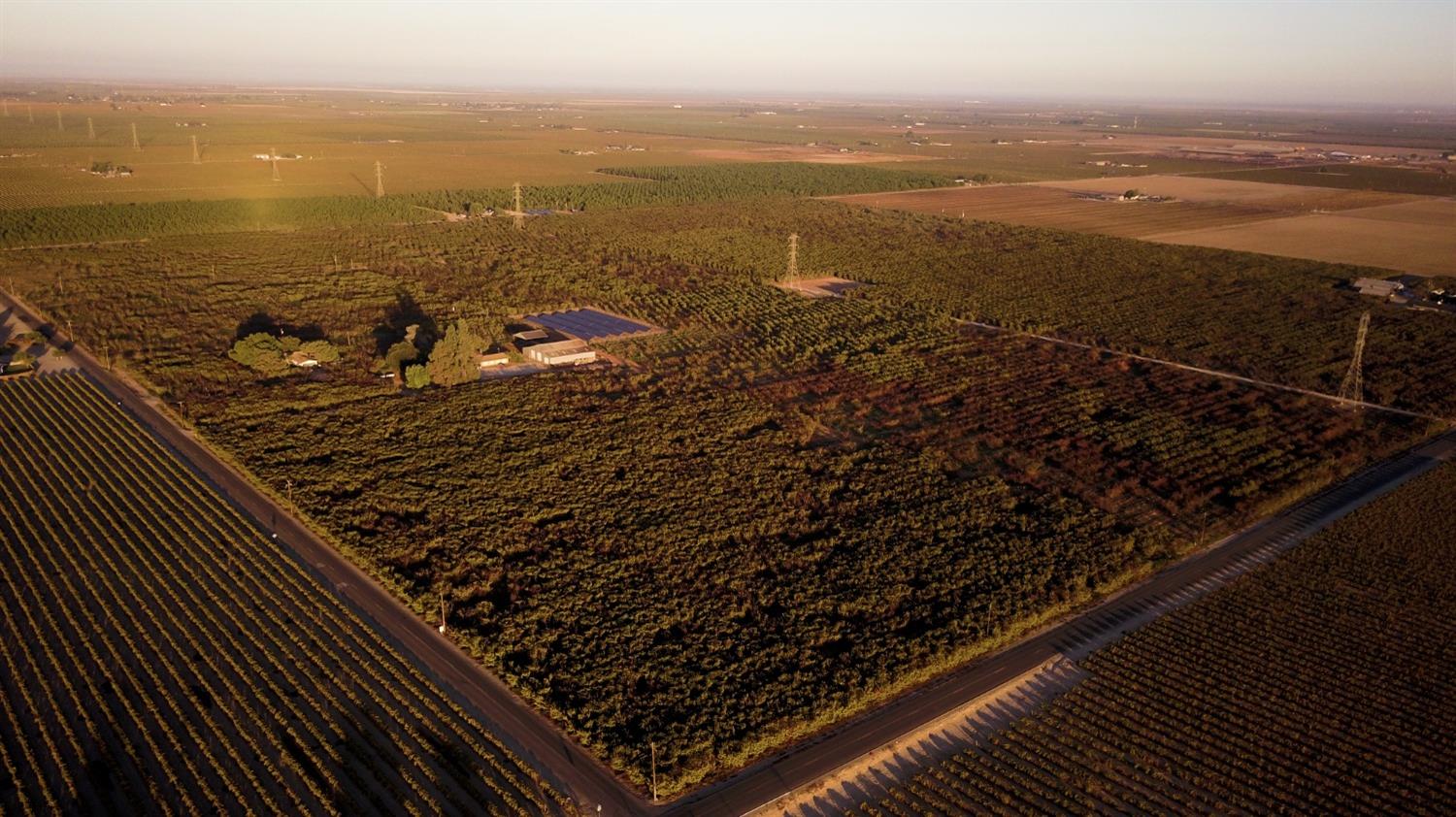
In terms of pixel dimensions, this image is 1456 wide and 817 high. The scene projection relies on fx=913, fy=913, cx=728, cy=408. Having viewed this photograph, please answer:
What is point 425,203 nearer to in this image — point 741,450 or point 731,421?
point 731,421

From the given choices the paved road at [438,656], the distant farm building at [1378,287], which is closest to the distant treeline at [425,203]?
the paved road at [438,656]

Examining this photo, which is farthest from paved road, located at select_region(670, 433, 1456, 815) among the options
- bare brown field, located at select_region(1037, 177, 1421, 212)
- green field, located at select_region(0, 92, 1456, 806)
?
bare brown field, located at select_region(1037, 177, 1421, 212)

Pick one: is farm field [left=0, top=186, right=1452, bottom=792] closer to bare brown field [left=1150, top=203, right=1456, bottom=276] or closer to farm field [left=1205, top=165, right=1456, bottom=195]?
Answer: bare brown field [left=1150, top=203, right=1456, bottom=276]

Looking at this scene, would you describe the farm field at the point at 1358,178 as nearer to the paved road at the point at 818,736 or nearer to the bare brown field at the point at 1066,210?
the bare brown field at the point at 1066,210

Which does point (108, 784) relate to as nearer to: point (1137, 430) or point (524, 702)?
point (524, 702)

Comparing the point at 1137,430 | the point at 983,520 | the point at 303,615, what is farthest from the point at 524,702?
the point at 1137,430
